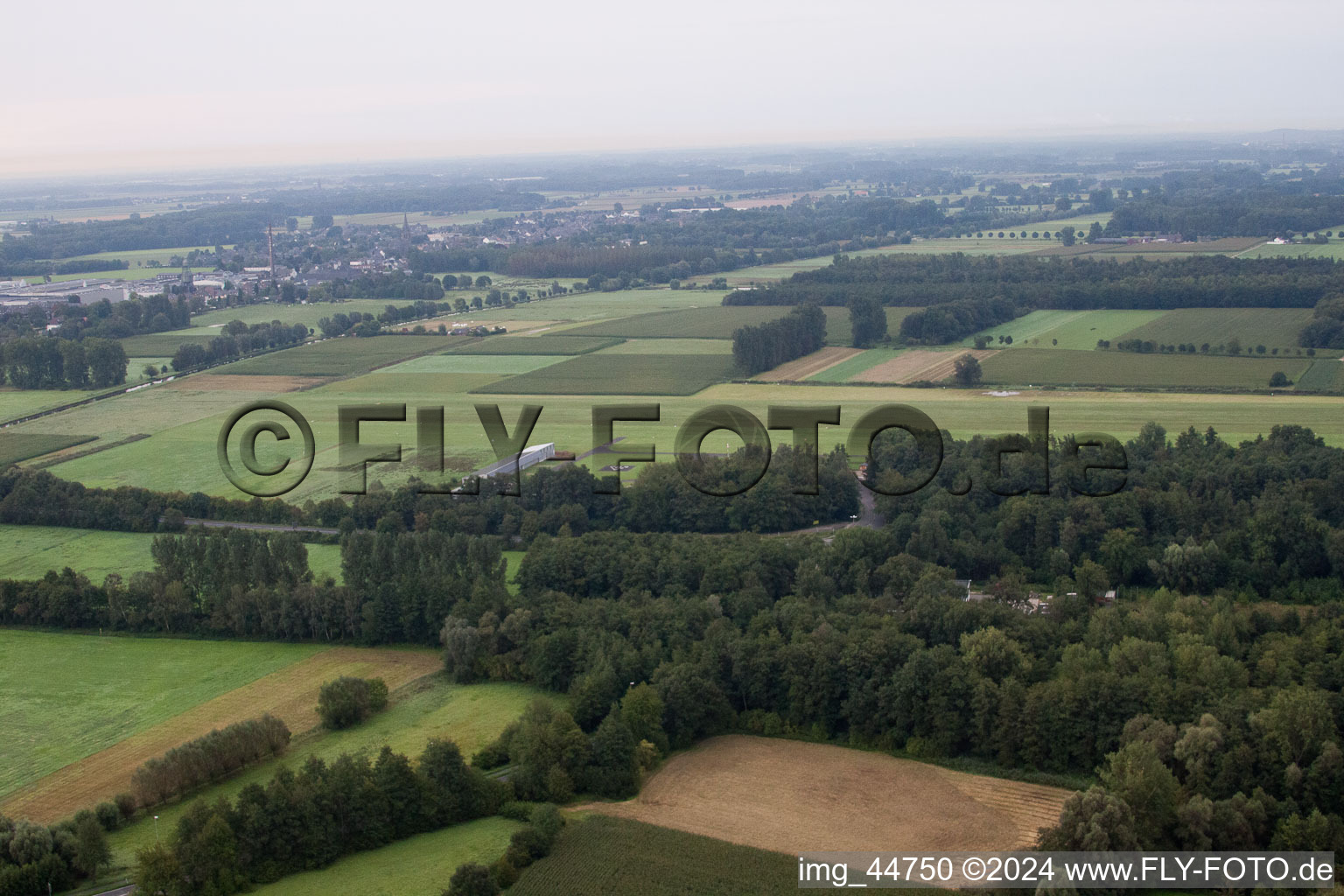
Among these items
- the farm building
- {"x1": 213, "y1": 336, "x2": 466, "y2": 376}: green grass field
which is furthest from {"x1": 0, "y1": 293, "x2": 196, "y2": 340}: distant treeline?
the farm building

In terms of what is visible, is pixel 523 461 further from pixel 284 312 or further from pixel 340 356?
pixel 284 312

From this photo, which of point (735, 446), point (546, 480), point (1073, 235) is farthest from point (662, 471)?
point (1073, 235)

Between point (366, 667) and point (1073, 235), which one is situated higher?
point (1073, 235)

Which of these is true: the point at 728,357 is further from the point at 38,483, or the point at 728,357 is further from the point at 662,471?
the point at 38,483

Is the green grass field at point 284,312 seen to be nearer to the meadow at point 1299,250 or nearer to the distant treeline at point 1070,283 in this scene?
the distant treeline at point 1070,283

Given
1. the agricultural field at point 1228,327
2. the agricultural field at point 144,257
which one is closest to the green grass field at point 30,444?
the agricultural field at point 1228,327

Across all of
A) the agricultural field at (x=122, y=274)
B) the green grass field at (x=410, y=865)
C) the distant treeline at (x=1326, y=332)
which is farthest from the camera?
the agricultural field at (x=122, y=274)

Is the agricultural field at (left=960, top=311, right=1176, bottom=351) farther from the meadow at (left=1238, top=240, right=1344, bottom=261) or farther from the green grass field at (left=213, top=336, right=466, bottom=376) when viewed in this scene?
the green grass field at (left=213, top=336, right=466, bottom=376)
